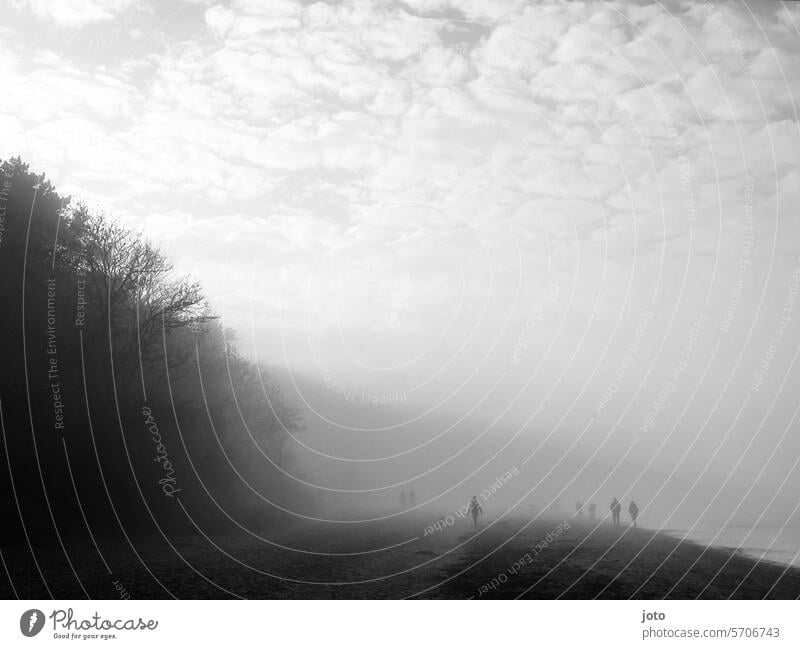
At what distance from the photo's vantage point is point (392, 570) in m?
12.8

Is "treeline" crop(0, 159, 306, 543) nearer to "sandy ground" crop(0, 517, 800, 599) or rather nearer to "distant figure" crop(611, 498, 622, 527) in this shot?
"sandy ground" crop(0, 517, 800, 599)

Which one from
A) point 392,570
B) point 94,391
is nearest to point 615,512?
point 392,570

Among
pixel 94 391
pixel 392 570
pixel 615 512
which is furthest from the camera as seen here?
pixel 615 512

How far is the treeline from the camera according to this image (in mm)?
14672

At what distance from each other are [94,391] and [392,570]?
11.2m

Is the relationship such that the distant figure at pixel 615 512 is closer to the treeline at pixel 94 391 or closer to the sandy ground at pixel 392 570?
the sandy ground at pixel 392 570

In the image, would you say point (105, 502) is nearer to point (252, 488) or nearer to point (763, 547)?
point (252, 488)

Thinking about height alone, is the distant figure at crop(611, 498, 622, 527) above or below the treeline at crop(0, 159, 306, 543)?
below

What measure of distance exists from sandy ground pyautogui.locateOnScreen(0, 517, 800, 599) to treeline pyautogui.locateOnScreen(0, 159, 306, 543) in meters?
1.82

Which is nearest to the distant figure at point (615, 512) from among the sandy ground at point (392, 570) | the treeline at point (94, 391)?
the sandy ground at point (392, 570)

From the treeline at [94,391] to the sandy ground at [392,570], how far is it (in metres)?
1.82

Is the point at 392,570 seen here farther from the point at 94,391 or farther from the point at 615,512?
the point at 615,512

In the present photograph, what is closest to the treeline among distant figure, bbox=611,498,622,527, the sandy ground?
the sandy ground
